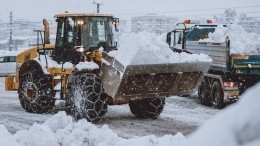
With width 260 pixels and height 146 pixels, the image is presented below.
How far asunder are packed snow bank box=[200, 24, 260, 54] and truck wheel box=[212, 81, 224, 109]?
4.06 feet

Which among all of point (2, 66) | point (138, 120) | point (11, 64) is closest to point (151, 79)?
point (138, 120)

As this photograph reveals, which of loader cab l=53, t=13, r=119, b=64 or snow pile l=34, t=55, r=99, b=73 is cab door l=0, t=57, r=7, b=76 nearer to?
snow pile l=34, t=55, r=99, b=73

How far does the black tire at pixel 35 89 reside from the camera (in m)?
12.8

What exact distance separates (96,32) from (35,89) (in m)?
2.36

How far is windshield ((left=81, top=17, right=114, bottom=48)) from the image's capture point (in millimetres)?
11875

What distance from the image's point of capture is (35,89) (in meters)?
12.9

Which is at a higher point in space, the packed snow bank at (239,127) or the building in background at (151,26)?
the building in background at (151,26)

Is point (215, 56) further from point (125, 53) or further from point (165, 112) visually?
point (125, 53)

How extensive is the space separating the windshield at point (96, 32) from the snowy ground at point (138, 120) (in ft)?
6.40

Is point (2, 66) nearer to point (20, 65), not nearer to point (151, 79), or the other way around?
point (20, 65)

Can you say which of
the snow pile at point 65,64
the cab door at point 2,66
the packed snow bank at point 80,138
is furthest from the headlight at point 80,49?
the cab door at point 2,66

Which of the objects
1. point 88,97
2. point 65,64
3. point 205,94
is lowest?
point 205,94

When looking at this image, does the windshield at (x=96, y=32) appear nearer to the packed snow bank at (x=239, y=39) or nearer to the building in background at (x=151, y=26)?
the packed snow bank at (x=239, y=39)

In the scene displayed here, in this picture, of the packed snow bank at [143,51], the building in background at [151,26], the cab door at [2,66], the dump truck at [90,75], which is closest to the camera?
the packed snow bank at [143,51]
